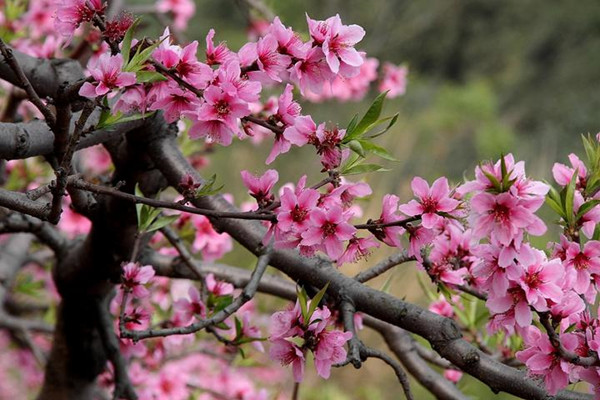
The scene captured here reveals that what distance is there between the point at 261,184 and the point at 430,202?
0.21 metres

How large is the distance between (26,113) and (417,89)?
9.88 meters

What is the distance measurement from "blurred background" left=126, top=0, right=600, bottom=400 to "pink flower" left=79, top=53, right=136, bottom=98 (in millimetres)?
2463

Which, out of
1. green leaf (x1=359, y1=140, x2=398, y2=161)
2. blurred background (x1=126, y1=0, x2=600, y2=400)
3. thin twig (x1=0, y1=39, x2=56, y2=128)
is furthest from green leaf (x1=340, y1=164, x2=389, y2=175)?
blurred background (x1=126, y1=0, x2=600, y2=400)

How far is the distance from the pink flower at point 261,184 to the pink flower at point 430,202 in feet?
0.54

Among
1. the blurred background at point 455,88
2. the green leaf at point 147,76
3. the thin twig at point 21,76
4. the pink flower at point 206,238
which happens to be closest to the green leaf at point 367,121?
the green leaf at point 147,76

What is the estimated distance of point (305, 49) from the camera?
879mm

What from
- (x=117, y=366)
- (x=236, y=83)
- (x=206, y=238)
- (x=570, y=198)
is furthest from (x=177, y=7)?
(x=570, y=198)

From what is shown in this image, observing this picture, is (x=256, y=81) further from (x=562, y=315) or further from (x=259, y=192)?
(x=562, y=315)

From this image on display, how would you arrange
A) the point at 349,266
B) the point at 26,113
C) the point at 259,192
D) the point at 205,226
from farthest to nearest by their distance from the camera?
the point at 349,266
the point at 26,113
the point at 205,226
the point at 259,192

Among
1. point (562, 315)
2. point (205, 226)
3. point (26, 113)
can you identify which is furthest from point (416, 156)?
point (562, 315)

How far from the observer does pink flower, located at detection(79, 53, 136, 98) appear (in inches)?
31.2

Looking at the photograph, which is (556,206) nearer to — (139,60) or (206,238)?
(139,60)

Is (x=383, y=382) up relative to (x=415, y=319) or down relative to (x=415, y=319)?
up

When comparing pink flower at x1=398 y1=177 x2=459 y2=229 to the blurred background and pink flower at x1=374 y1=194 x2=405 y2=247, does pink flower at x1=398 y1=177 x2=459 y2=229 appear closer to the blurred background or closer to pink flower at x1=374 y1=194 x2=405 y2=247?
pink flower at x1=374 y1=194 x2=405 y2=247
